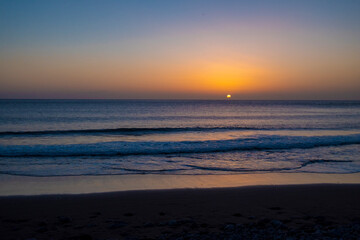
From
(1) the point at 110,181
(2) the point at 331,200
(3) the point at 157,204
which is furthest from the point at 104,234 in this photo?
(2) the point at 331,200

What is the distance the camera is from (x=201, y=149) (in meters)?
16.4

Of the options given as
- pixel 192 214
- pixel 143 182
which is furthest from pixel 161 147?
pixel 192 214

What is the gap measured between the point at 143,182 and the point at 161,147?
805 cm

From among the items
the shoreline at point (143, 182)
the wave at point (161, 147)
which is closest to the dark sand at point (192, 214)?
the shoreline at point (143, 182)

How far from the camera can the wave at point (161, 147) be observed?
14.8 metres

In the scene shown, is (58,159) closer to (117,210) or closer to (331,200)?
(117,210)

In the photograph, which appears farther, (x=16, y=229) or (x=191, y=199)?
(x=191, y=199)

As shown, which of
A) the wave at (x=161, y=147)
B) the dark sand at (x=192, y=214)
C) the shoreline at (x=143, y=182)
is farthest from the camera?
the wave at (x=161, y=147)

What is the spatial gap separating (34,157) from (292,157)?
12.3 meters

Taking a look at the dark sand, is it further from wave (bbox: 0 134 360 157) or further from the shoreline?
wave (bbox: 0 134 360 157)

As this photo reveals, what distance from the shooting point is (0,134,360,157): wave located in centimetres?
1480

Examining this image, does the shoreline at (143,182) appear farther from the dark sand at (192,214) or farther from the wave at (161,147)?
the wave at (161,147)

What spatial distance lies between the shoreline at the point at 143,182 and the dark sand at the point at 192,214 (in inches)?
24.0

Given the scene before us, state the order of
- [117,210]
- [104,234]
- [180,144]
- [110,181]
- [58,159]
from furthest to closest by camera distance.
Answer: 1. [180,144]
2. [58,159]
3. [110,181]
4. [117,210]
5. [104,234]
